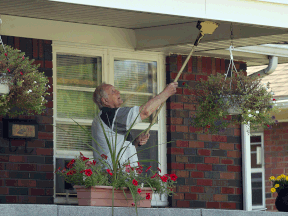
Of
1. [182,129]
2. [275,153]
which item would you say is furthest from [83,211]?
[275,153]

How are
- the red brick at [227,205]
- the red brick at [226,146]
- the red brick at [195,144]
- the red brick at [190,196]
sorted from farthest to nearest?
the red brick at [226,146] → the red brick at [227,205] → the red brick at [195,144] → the red brick at [190,196]

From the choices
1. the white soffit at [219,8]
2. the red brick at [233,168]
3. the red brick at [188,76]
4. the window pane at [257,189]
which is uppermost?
the white soffit at [219,8]

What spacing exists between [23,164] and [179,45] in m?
2.15

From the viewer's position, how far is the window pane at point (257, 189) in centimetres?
1166

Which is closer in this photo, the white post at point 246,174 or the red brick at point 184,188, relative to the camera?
the red brick at point 184,188

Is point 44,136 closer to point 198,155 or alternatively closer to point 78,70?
point 78,70

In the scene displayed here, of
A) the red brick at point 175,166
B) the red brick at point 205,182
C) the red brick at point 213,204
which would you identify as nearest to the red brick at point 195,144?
the red brick at point 175,166

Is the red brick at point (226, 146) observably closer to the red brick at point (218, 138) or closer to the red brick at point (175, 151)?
the red brick at point (218, 138)

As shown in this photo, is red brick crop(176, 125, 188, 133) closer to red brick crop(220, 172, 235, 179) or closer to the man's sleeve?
red brick crop(220, 172, 235, 179)

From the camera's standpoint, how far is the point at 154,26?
6.61 metres

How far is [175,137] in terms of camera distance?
275 inches

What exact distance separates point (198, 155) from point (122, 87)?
1.26 m

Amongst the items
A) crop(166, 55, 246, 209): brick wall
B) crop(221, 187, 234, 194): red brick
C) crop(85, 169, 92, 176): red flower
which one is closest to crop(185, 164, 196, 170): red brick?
crop(166, 55, 246, 209): brick wall

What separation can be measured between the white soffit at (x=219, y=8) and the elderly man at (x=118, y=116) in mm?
702
